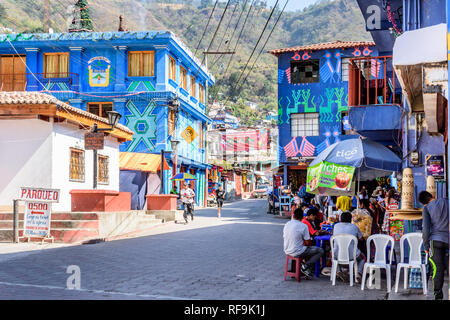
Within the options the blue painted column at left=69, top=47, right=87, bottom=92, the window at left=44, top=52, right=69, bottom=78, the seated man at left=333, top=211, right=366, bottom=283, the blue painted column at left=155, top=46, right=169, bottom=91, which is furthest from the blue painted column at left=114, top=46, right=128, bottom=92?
the seated man at left=333, top=211, right=366, bottom=283

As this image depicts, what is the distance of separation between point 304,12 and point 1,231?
151083 millimetres

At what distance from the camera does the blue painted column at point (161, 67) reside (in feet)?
103

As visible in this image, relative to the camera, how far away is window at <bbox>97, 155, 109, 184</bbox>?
21.5 metres

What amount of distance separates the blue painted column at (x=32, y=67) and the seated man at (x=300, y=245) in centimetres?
2632

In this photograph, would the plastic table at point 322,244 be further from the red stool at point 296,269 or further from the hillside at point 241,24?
the hillside at point 241,24

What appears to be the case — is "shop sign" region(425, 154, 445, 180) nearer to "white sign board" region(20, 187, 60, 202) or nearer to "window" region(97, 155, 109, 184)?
"white sign board" region(20, 187, 60, 202)

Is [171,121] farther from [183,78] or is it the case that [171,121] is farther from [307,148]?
[307,148]

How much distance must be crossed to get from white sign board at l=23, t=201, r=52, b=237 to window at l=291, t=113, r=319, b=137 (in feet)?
66.5

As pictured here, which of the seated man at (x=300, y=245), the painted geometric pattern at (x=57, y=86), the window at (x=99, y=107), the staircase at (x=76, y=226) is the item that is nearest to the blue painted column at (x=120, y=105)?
the window at (x=99, y=107)

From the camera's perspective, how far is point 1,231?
15.3m

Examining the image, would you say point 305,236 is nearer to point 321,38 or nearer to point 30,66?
point 30,66

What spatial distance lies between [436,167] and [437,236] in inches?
128

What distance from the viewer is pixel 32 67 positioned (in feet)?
105

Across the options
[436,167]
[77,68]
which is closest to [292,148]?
[77,68]
